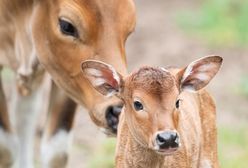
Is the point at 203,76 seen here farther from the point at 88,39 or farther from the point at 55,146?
the point at 55,146

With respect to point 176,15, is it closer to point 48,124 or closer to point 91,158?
point 91,158

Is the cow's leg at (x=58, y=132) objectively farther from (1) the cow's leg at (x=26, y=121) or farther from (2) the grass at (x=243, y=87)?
(2) the grass at (x=243, y=87)

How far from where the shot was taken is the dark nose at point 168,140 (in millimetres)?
7973

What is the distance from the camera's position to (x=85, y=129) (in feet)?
42.5

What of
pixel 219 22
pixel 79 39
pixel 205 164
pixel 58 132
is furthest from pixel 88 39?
pixel 219 22

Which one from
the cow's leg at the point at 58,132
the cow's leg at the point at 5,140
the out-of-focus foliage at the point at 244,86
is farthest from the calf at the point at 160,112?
the out-of-focus foliage at the point at 244,86

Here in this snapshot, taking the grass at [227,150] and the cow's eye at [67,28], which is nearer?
the cow's eye at [67,28]

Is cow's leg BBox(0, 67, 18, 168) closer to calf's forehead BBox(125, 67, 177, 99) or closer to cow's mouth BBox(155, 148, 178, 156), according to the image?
calf's forehead BBox(125, 67, 177, 99)

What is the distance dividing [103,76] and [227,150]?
387 centimetres

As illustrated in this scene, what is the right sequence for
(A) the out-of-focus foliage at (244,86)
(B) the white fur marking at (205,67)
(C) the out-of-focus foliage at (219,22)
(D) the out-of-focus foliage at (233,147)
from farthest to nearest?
(C) the out-of-focus foliage at (219,22)
(A) the out-of-focus foliage at (244,86)
(D) the out-of-focus foliage at (233,147)
(B) the white fur marking at (205,67)

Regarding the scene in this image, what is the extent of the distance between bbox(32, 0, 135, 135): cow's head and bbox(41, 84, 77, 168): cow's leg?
3.61ft

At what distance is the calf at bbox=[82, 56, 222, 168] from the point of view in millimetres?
8172

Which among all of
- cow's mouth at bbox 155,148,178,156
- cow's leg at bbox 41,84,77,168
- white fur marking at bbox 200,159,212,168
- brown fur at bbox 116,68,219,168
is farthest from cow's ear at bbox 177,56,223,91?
cow's leg at bbox 41,84,77,168

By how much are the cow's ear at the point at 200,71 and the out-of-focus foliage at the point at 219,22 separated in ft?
21.0
